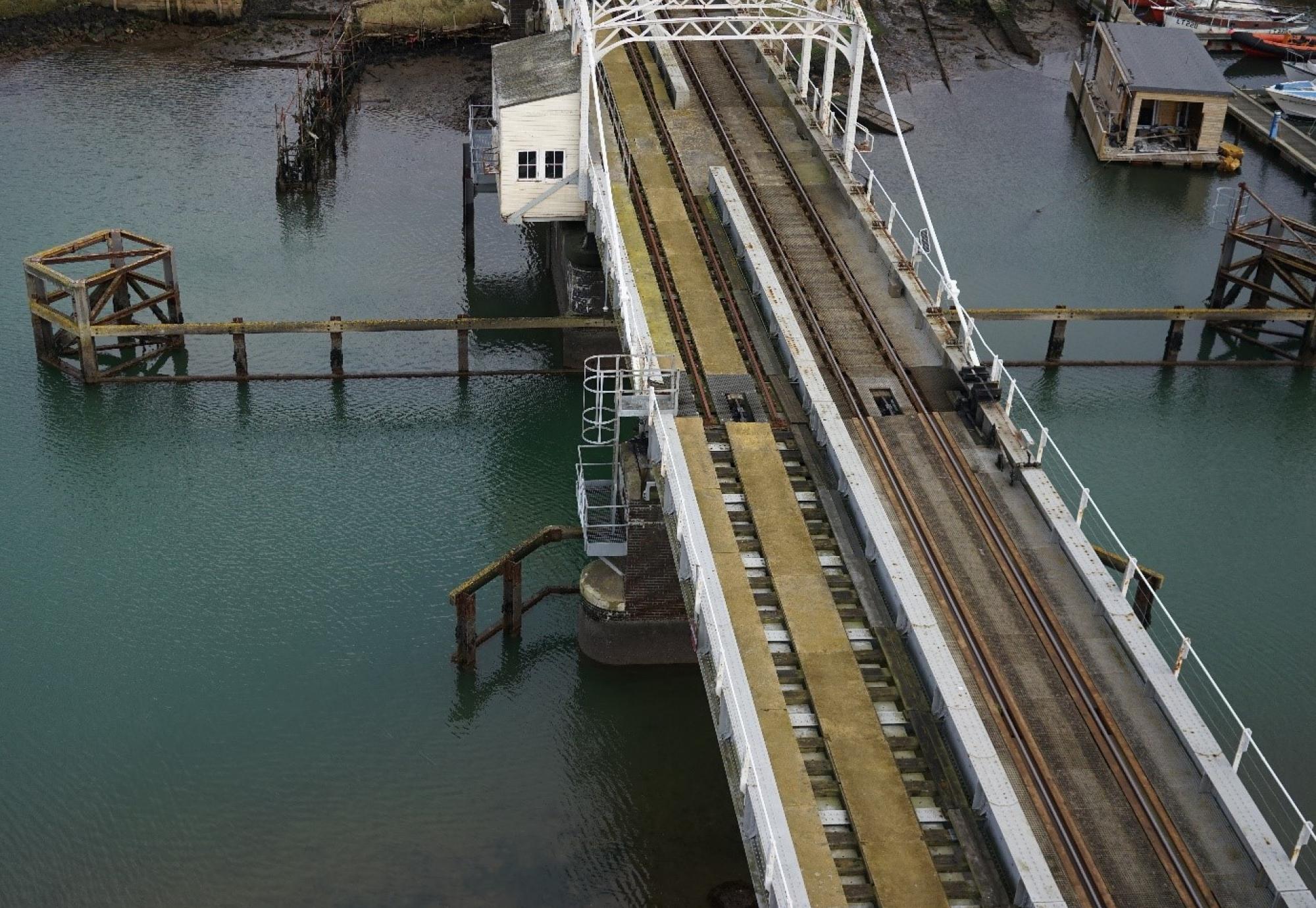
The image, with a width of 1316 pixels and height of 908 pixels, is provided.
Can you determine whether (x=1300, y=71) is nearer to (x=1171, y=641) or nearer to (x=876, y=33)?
(x=876, y=33)

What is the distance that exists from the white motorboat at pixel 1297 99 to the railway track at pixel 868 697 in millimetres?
44399

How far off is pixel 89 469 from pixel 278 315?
355 inches

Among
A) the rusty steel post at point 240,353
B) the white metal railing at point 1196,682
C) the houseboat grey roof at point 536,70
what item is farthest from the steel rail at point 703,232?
the rusty steel post at point 240,353

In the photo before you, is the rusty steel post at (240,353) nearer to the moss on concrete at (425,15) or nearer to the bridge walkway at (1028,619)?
the bridge walkway at (1028,619)

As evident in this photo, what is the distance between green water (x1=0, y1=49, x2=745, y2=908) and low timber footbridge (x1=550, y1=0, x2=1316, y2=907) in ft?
13.3

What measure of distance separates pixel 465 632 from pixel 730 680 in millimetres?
10949

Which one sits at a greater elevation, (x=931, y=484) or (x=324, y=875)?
(x=931, y=484)

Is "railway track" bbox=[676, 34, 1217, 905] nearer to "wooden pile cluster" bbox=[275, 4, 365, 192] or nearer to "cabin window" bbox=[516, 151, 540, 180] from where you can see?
"cabin window" bbox=[516, 151, 540, 180]

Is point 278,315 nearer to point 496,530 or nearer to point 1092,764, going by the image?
point 496,530

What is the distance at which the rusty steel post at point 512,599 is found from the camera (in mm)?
33156

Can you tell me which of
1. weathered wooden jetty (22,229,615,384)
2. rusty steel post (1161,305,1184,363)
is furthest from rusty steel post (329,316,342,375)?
rusty steel post (1161,305,1184,363)

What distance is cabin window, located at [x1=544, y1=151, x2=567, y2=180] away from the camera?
136 ft

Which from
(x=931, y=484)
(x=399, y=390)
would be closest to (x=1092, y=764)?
(x=931, y=484)

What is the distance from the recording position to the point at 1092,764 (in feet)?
75.7
